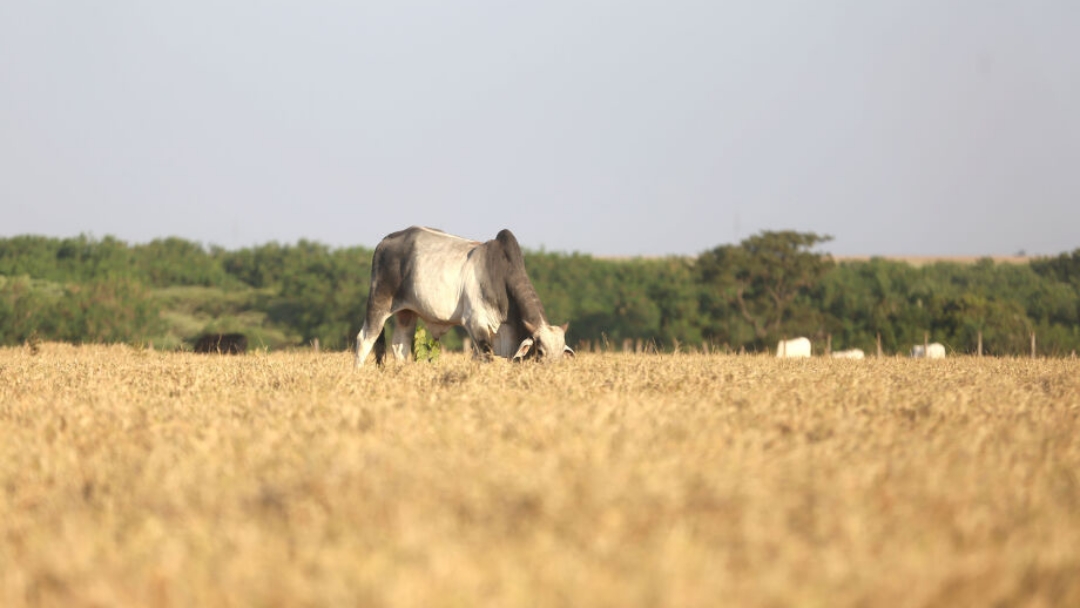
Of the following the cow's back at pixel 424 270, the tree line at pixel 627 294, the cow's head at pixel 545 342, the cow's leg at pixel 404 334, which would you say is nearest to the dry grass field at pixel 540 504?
the cow's head at pixel 545 342

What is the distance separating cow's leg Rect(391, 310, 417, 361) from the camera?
14453 mm

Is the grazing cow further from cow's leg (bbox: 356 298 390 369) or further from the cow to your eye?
the cow

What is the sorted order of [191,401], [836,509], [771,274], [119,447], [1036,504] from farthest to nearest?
[771,274] < [191,401] < [119,447] < [1036,504] < [836,509]

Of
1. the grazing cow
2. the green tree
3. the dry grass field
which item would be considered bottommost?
the dry grass field

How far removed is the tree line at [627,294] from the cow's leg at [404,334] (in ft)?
102

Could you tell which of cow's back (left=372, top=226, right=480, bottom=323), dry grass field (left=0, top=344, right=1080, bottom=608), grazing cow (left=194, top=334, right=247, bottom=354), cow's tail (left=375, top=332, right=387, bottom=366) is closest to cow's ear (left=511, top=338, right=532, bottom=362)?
cow's back (left=372, top=226, right=480, bottom=323)

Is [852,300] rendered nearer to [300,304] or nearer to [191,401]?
[300,304]

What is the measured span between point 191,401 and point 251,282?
216 ft

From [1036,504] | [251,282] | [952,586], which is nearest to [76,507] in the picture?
[952,586]

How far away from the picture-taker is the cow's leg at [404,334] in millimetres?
14453

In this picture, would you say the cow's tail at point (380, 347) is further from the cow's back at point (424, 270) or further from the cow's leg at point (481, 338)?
the cow's leg at point (481, 338)

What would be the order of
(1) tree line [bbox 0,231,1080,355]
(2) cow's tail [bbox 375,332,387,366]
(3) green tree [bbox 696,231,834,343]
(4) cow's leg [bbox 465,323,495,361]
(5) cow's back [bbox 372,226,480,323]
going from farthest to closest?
(3) green tree [bbox 696,231,834,343]
(1) tree line [bbox 0,231,1080,355]
(2) cow's tail [bbox 375,332,387,366]
(5) cow's back [bbox 372,226,480,323]
(4) cow's leg [bbox 465,323,495,361]

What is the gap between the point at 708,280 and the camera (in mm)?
59375

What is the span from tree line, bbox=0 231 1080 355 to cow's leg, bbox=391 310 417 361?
31.2m
